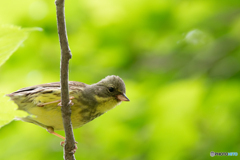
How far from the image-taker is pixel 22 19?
16.0 ft

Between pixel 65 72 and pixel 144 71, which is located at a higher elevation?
pixel 144 71

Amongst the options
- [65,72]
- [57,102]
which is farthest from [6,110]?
[57,102]

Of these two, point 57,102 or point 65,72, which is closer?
point 65,72

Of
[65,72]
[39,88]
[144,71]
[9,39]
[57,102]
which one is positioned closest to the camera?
[9,39]

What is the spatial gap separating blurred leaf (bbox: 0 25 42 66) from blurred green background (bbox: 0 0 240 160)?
2.97 m

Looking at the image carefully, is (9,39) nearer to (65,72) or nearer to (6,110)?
(6,110)

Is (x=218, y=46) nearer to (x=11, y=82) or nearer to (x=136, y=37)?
(x=136, y=37)

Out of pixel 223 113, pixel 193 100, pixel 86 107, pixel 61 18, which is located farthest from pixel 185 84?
pixel 61 18

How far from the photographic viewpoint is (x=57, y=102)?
3.39m

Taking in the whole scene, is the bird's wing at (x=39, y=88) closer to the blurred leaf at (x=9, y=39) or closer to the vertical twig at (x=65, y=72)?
the vertical twig at (x=65, y=72)

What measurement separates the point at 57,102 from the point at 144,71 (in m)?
2.15

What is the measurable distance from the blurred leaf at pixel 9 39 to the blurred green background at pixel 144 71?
2971 millimetres

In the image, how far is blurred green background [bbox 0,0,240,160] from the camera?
12.3 feet

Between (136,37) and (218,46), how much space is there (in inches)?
53.0
